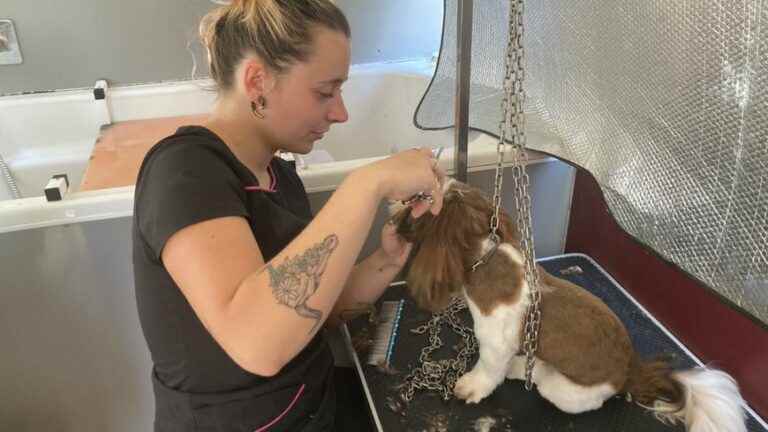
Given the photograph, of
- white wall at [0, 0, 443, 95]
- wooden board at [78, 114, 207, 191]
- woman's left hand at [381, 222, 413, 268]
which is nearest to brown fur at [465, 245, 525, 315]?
woman's left hand at [381, 222, 413, 268]

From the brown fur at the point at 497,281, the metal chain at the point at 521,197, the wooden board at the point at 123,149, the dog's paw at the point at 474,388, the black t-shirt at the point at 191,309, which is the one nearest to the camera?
the black t-shirt at the point at 191,309

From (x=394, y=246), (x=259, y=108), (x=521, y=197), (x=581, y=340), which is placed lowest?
(x=581, y=340)

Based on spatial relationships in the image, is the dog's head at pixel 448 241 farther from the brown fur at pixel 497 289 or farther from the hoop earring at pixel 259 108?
the hoop earring at pixel 259 108

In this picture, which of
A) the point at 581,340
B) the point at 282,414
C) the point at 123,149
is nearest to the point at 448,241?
the point at 581,340

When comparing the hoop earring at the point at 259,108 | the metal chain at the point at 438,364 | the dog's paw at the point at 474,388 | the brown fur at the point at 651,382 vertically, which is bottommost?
the metal chain at the point at 438,364

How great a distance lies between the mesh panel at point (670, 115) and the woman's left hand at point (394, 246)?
421 mm

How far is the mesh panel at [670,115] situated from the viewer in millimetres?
787

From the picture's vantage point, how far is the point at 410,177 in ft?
2.50

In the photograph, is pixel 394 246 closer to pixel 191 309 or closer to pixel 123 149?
pixel 191 309

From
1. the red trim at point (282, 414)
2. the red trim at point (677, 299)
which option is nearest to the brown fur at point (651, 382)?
the red trim at point (677, 299)

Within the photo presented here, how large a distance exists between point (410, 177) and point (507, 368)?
449 millimetres

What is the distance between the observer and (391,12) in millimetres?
2123

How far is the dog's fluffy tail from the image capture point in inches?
33.9

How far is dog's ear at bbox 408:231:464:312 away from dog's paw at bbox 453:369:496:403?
19 centimetres
